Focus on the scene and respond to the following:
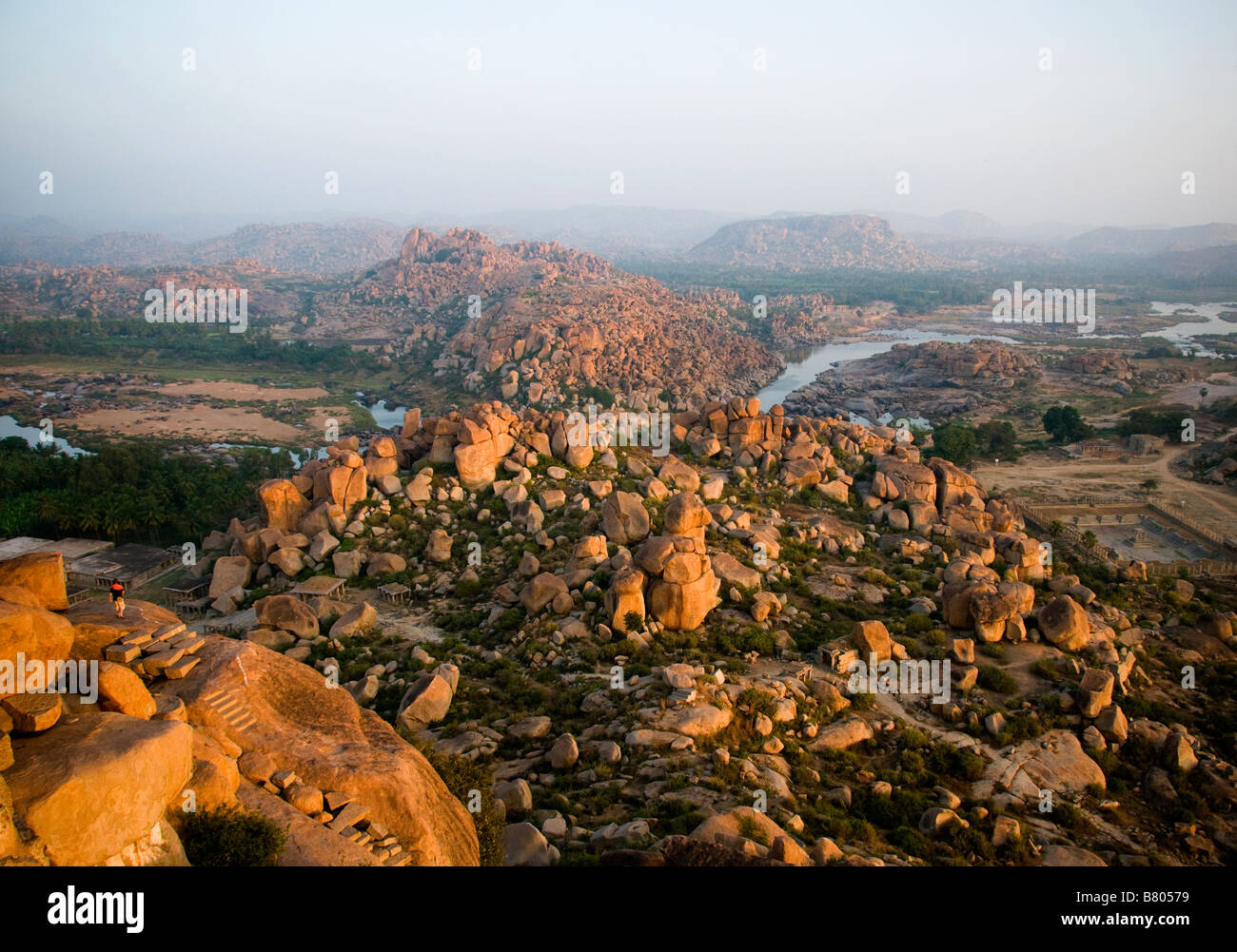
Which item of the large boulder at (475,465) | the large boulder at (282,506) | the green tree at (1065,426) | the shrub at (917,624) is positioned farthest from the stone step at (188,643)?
the green tree at (1065,426)

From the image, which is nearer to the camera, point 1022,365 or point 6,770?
point 6,770

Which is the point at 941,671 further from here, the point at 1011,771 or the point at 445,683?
the point at 445,683

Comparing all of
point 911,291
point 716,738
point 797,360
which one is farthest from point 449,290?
point 716,738

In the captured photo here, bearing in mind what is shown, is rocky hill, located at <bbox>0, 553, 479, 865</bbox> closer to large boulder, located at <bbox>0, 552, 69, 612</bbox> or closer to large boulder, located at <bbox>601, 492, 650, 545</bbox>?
large boulder, located at <bbox>0, 552, 69, 612</bbox>

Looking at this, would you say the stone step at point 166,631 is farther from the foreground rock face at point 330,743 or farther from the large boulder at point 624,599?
the large boulder at point 624,599

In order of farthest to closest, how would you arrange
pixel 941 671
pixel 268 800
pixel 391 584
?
pixel 391 584 → pixel 941 671 → pixel 268 800
